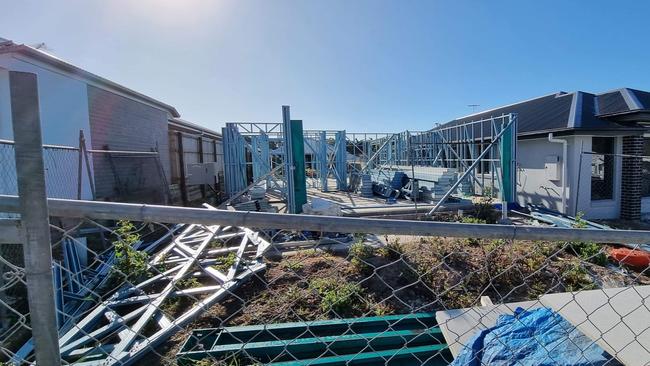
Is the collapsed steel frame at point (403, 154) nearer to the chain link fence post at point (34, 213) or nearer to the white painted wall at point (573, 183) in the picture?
the white painted wall at point (573, 183)

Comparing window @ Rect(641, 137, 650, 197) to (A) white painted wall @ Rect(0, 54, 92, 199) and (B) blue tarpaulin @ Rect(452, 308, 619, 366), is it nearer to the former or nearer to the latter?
(B) blue tarpaulin @ Rect(452, 308, 619, 366)

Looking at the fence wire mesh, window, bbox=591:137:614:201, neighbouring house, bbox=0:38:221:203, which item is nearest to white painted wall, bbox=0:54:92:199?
neighbouring house, bbox=0:38:221:203

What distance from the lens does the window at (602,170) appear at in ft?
30.0

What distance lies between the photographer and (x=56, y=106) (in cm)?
677

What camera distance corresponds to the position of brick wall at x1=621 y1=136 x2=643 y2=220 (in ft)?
28.9

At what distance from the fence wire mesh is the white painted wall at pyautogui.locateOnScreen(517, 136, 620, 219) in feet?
14.1

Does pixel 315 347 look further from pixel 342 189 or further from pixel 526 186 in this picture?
pixel 342 189

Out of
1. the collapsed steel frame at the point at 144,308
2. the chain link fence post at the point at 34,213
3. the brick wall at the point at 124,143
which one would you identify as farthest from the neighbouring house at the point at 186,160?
the chain link fence post at the point at 34,213

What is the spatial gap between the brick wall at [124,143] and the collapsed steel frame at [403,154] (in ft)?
8.52

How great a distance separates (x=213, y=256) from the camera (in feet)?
17.7

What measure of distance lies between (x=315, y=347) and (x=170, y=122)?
1309 cm

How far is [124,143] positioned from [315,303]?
342 inches

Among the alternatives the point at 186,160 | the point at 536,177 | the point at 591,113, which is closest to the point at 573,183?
the point at 536,177

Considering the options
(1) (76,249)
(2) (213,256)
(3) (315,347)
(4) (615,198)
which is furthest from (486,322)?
(4) (615,198)
